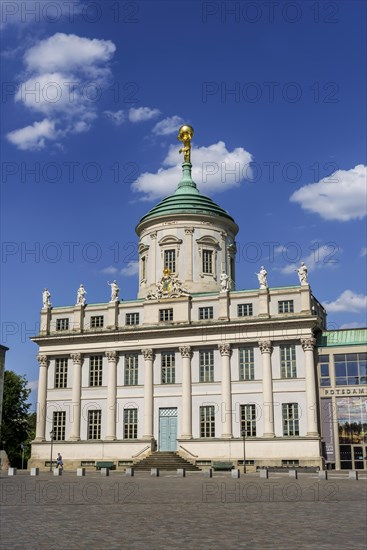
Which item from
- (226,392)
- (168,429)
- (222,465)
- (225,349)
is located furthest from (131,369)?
(222,465)

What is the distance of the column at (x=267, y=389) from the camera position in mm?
58766

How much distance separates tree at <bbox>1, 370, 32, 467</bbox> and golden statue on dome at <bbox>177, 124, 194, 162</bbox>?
40.8m

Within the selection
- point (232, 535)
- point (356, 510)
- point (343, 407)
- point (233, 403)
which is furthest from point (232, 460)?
point (232, 535)

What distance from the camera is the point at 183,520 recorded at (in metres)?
18.6

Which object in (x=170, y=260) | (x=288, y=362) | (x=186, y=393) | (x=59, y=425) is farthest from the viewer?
(x=170, y=260)

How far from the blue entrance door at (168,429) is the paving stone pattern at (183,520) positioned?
3295 cm

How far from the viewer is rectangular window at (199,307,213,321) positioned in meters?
64.0

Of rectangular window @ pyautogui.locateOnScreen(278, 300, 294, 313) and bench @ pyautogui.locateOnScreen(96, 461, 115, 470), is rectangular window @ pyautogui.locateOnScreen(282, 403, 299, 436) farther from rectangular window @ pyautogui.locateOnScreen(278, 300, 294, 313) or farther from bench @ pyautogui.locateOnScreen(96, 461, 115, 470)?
bench @ pyautogui.locateOnScreen(96, 461, 115, 470)

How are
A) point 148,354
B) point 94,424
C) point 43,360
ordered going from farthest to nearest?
point 43,360
point 94,424
point 148,354

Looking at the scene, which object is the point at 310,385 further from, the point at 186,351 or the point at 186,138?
the point at 186,138

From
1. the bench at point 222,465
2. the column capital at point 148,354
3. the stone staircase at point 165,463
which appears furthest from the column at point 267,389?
the column capital at point 148,354

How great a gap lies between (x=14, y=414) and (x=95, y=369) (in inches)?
1252

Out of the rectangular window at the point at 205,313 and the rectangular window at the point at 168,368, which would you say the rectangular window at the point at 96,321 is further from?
the rectangular window at the point at 205,313

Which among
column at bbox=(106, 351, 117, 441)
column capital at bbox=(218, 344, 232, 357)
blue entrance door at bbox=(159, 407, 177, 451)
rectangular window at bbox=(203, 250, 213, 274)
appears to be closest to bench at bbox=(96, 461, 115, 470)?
column at bbox=(106, 351, 117, 441)
